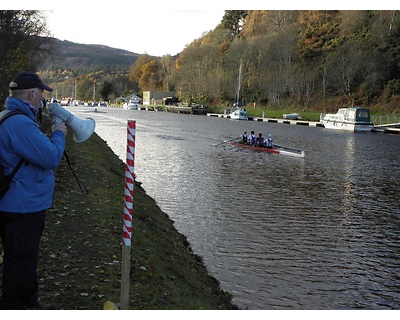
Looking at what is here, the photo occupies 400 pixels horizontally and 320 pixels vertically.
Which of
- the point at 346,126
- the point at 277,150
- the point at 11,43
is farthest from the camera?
the point at 346,126

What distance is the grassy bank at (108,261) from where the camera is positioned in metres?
6.66

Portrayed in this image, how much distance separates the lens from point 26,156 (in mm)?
5023

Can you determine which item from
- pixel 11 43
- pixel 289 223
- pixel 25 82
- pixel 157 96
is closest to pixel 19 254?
pixel 25 82

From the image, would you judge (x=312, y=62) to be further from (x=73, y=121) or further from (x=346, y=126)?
(x=73, y=121)

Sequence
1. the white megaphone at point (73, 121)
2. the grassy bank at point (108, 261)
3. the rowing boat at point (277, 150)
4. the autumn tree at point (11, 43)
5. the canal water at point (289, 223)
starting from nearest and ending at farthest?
the white megaphone at point (73, 121) < the grassy bank at point (108, 261) < the canal water at point (289, 223) < the autumn tree at point (11, 43) < the rowing boat at point (277, 150)

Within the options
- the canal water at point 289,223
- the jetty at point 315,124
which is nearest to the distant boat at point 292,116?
the jetty at point 315,124

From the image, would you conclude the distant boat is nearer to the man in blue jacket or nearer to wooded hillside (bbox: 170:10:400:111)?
wooded hillside (bbox: 170:10:400:111)

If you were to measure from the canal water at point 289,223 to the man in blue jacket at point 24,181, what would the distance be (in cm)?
526

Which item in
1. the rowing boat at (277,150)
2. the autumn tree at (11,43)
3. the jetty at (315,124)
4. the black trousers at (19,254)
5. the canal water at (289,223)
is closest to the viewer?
the black trousers at (19,254)

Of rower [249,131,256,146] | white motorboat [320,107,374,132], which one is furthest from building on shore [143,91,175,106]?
rower [249,131,256,146]

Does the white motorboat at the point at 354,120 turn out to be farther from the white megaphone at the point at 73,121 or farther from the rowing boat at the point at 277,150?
the white megaphone at the point at 73,121

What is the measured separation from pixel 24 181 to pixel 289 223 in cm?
1244

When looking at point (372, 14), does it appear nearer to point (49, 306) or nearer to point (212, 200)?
point (212, 200)

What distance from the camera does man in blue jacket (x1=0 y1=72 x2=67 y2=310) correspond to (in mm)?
5035
